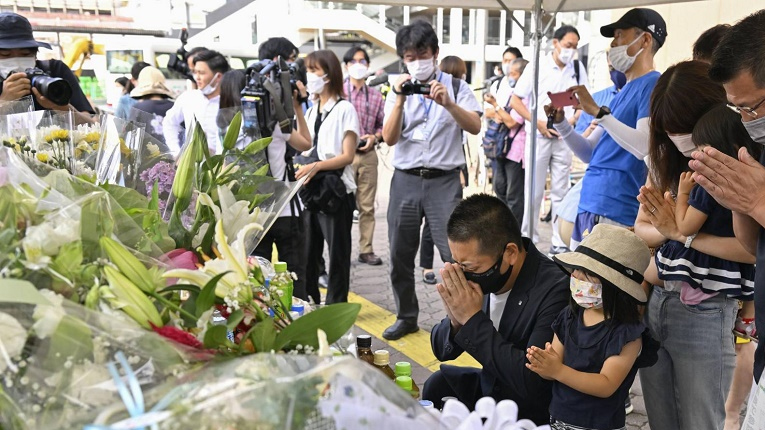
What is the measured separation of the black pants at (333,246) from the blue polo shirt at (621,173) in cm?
176

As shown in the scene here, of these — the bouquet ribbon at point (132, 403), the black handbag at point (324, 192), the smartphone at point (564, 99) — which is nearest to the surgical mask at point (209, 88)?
the black handbag at point (324, 192)

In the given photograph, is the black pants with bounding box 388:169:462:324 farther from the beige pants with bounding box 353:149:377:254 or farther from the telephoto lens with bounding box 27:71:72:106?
the telephoto lens with bounding box 27:71:72:106

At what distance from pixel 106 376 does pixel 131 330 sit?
78 millimetres

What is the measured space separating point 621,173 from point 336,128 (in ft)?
6.51

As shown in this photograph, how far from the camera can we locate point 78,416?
1007mm

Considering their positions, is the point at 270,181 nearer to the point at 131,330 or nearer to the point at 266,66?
the point at 131,330

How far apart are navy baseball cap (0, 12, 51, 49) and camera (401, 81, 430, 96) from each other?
6.59 ft

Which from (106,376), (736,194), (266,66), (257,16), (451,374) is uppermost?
(257,16)

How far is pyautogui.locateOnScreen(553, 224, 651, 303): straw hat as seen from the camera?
6.99ft

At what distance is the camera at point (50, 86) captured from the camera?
11.6 feet

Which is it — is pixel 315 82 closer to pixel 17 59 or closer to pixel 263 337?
pixel 17 59

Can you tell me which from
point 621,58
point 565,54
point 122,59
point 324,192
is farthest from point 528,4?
point 122,59

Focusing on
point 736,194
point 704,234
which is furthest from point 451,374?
A: point 736,194

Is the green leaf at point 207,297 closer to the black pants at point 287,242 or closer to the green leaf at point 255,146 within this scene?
the green leaf at point 255,146
